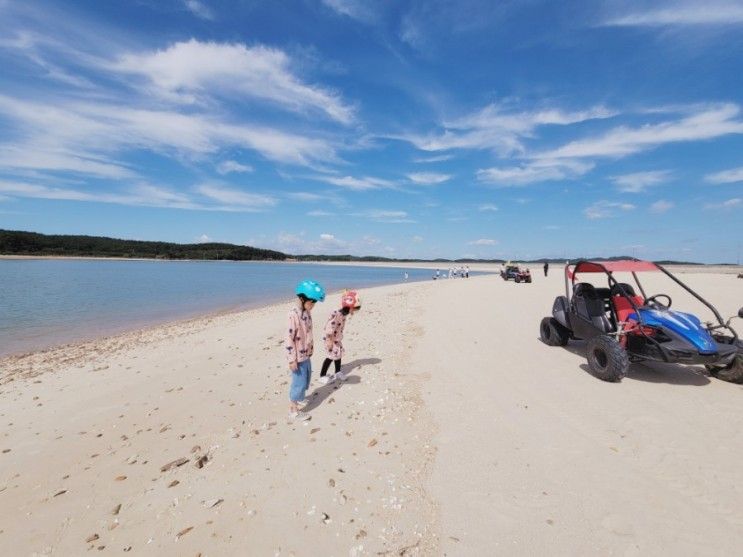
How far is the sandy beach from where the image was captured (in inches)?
120

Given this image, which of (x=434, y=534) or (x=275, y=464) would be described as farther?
(x=275, y=464)

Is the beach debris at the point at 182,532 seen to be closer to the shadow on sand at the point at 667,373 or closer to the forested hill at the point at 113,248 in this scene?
the shadow on sand at the point at 667,373

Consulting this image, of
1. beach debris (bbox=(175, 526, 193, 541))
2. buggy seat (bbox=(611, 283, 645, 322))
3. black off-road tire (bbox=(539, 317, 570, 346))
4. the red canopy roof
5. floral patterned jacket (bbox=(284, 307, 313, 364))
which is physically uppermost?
the red canopy roof

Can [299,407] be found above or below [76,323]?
above

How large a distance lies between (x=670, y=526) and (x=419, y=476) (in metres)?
2.15

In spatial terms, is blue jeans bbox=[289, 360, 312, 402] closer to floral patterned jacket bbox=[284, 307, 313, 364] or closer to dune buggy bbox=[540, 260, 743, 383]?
floral patterned jacket bbox=[284, 307, 313, 364]

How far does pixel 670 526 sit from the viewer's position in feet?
10.1

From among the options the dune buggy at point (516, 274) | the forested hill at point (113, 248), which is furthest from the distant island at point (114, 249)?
the dune buggy at point (516, 274)

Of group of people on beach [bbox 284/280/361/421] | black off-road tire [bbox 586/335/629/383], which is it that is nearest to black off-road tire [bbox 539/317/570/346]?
black off-road tire [bbox 586/335/629/383]

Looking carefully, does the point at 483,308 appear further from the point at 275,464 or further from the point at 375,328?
the point at 275,464

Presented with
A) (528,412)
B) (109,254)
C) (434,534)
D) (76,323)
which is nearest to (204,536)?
(434,534)

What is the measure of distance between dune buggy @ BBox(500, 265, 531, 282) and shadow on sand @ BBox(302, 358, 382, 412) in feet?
95.2

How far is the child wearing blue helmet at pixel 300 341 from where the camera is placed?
16.4ft

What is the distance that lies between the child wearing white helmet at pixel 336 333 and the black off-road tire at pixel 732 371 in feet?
21.6
